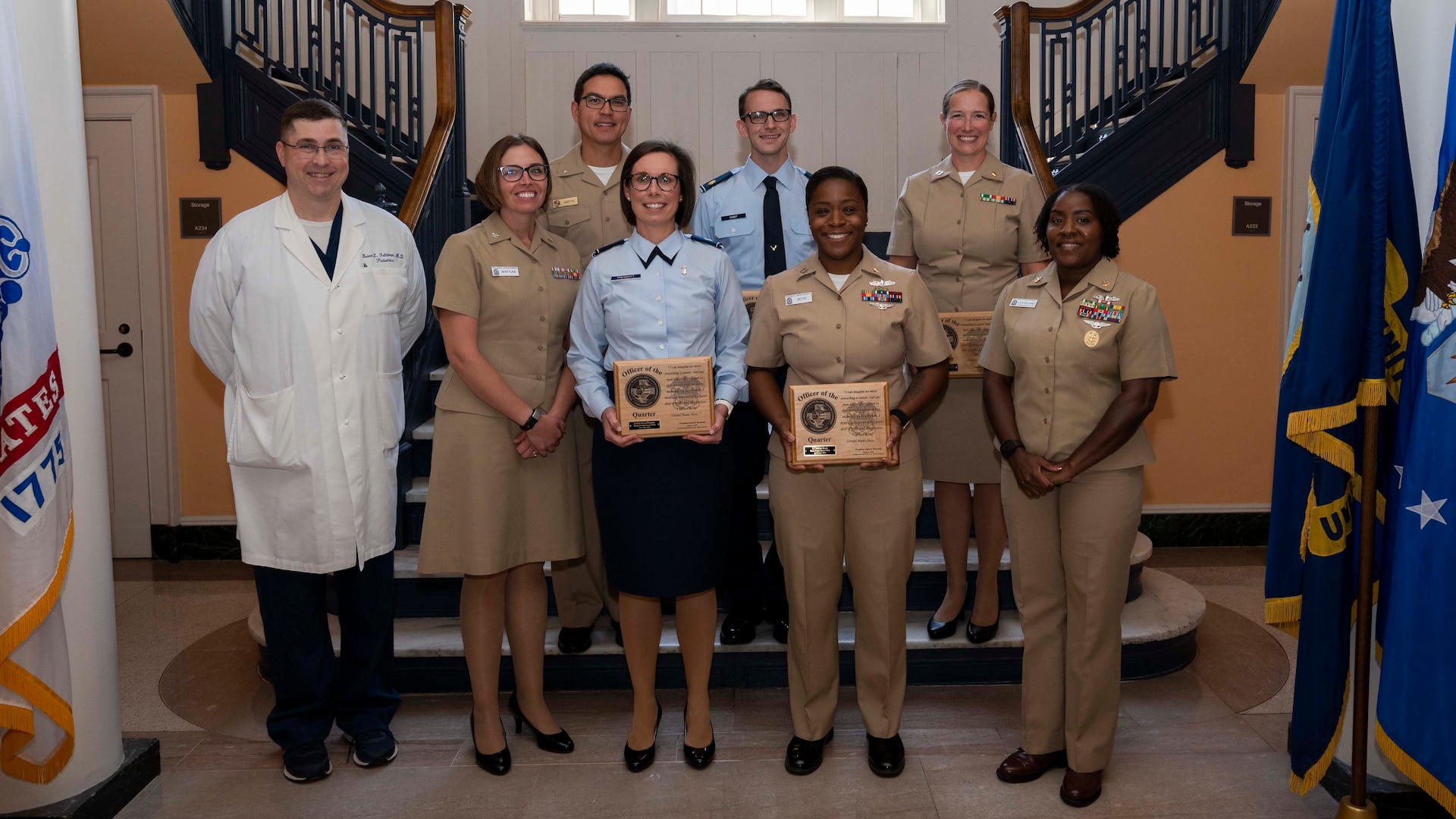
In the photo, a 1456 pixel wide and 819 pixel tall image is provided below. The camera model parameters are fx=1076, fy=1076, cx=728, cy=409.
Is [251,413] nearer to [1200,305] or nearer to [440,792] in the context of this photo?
[440,792]

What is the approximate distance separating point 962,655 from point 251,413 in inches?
91.4

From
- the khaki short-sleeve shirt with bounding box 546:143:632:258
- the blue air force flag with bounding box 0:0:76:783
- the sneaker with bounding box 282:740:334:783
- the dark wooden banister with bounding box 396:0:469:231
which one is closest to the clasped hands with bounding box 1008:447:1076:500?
the khaki short-sleeve shirt with bounding box 546:143:632:258

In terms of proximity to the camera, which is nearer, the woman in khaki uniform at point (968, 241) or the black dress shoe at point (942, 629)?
the woman in khaki uniform at point (968, 241)

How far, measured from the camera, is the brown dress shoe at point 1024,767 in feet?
9.53

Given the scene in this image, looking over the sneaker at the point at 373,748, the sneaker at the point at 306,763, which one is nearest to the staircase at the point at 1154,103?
the sneaker at the point at 373,748

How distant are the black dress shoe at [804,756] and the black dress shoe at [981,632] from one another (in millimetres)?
763

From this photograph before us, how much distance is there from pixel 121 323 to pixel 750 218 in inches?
142

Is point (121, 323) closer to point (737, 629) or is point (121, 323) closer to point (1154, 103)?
point (737, 629)

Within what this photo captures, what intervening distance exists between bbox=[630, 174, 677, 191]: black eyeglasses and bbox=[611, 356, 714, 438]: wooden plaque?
0.46 meters

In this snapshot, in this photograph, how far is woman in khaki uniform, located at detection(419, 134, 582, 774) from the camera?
286 centimetres

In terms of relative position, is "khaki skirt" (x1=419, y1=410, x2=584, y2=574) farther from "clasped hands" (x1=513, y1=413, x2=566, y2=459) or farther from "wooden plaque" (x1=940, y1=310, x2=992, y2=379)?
"wooden plaque" (x1=940, y1=310, x2=992, y2=379)

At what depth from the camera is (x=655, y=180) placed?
282 cm

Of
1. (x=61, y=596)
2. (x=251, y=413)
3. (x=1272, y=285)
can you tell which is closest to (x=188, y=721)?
(x=61, y=596)

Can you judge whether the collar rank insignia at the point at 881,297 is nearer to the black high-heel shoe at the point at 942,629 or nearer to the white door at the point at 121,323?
the black high-heel shoe at the point at 942,629
